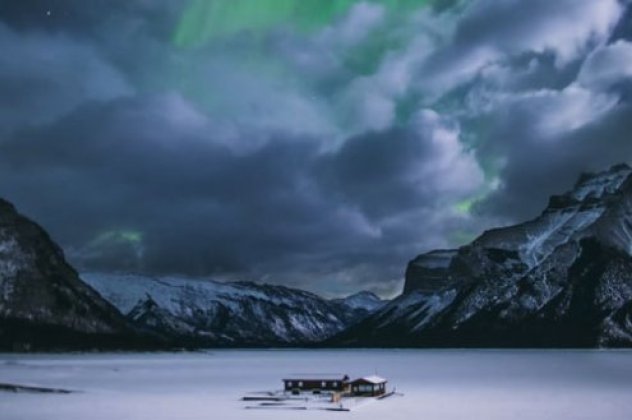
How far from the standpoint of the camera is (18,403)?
99562mm

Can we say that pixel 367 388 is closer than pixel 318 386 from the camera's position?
Yes

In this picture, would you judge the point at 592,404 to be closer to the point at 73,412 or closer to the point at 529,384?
the point at 529,384

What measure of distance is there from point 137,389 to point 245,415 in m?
50.2

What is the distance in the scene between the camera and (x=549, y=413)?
87938 millimetres

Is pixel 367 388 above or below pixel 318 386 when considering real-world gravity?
below

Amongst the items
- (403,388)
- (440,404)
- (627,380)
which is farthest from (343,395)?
(627,380)

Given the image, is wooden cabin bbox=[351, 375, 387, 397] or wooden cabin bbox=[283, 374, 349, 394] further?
wooden cabin bbox=[283, 374, 349, 394]

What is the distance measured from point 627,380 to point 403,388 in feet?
147

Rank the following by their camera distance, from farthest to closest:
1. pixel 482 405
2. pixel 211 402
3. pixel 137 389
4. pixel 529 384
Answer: pixel 529 384 < pixel 137 389 < pixel 211 402 < pixel 482 405

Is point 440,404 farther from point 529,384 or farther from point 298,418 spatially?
point 529,384

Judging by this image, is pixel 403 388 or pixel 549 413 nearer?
pixel 549 413

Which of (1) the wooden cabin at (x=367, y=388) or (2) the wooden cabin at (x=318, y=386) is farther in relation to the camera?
(2) the wooden cabin at (x=318, y=386)

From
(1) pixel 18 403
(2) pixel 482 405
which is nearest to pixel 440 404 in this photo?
(2) pixel 482 405

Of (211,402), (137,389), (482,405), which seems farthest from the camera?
(137,389)
